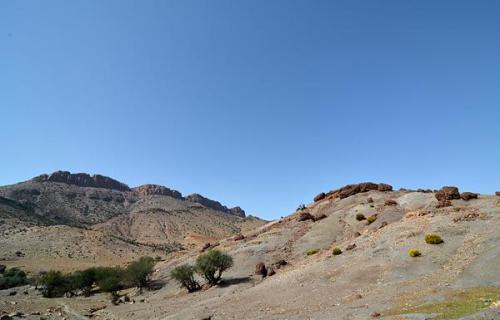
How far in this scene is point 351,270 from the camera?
110 ft

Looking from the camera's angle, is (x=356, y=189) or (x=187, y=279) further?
(x=356, y=189)

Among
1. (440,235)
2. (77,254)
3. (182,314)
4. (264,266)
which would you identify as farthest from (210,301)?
(77,254)

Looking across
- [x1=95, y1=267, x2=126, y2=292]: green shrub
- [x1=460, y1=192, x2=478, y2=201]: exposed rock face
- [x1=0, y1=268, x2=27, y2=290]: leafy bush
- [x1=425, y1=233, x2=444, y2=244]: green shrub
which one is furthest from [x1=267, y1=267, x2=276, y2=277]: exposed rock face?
[x1=0, y1=268, x2=27, y2=290]: leafy bush

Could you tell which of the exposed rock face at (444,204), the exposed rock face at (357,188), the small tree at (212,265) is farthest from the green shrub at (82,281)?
the exposed rock face at (444,204)

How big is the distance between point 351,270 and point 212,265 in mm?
15701

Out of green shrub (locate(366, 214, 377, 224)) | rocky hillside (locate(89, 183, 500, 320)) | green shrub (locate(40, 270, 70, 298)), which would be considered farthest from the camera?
green shrub (locate(40, 270, 70, 298))

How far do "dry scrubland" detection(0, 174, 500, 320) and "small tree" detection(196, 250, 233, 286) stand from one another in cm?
125

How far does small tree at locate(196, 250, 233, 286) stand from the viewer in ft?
141

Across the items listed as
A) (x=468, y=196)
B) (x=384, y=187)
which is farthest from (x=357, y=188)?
(x=468, y=196)

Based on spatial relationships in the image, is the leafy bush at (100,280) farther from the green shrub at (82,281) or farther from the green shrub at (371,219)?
the green shrub at (371,219)

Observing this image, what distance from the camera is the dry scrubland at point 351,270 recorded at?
937 inches

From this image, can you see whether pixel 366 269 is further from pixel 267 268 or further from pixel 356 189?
pixel 356 189

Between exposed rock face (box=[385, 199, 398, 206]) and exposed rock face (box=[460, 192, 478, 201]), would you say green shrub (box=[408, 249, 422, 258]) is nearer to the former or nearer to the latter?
exposed rock face (box=[460, 192, 478, 201])

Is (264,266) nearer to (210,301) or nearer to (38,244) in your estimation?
(210,301)
